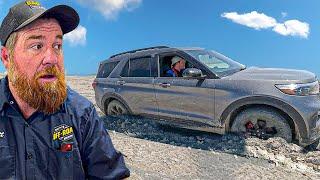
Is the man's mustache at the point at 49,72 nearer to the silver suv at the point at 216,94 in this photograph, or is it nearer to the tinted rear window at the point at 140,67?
the silver suv at the point at 216,94

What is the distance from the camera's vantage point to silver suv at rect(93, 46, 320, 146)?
21.5ft

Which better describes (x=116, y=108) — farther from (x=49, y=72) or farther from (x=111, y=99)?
(x=49, y=72)

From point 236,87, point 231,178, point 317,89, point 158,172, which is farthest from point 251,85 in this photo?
point 158,172

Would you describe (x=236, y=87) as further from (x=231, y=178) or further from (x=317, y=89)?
(x=231, y=178)

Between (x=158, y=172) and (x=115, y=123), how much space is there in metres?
3.88

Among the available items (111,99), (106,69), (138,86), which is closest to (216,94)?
(138,86)

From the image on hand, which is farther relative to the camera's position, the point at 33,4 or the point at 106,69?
the point at 106,69

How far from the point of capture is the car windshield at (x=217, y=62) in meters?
7.57

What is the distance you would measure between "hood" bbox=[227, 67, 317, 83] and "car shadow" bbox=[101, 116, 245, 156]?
1133mm

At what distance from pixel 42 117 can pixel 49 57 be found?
355 millimetres

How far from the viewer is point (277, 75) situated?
692 centimetres

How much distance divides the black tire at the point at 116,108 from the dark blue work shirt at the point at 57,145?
673 cm

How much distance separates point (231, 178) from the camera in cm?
537

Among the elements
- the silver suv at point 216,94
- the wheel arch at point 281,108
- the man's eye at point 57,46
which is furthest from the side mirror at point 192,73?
the man's eye at point 57,46
